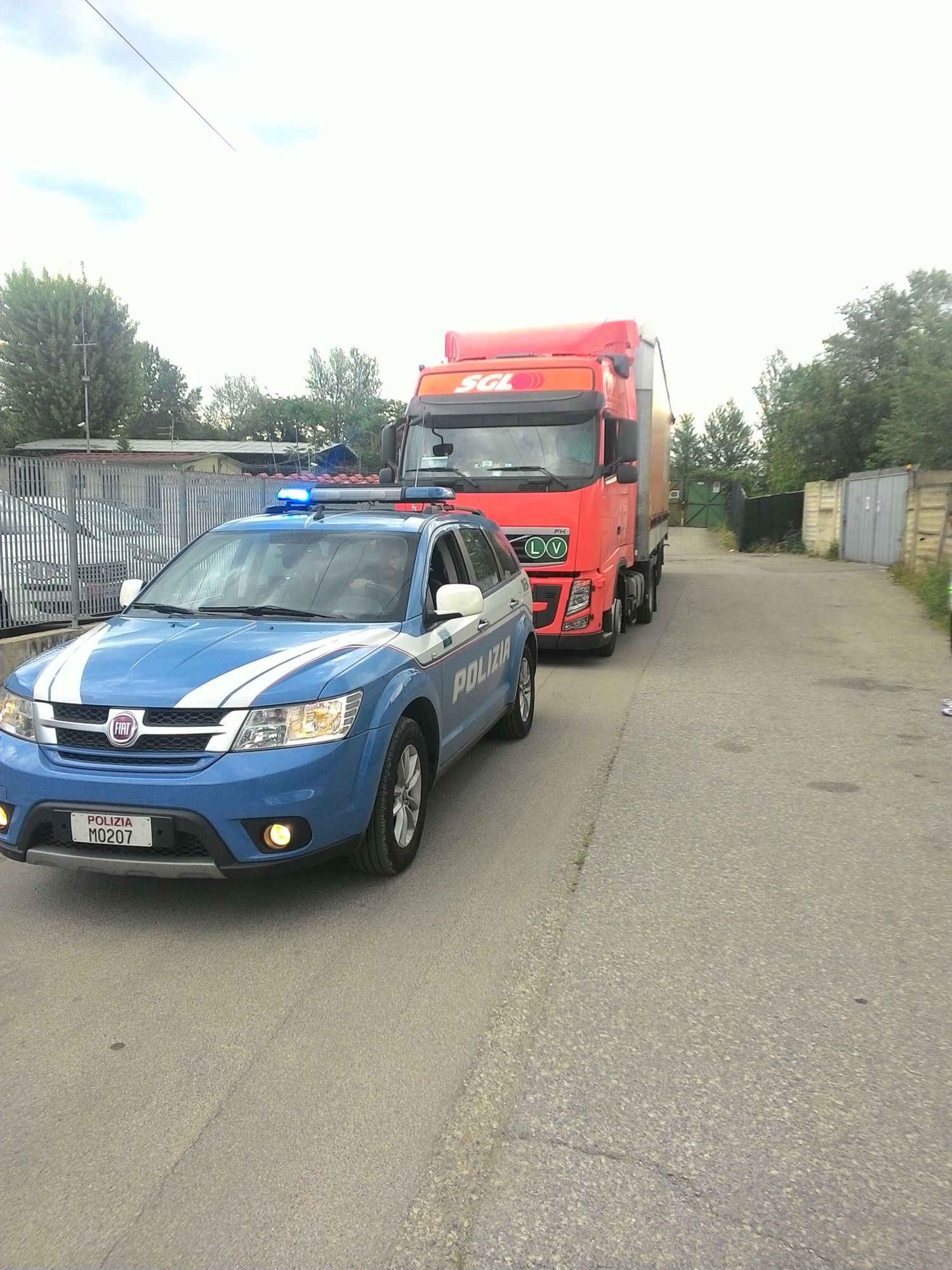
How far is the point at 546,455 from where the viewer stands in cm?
1034

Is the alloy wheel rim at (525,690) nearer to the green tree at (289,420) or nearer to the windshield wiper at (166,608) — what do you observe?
the windshield wiper at (166,608)

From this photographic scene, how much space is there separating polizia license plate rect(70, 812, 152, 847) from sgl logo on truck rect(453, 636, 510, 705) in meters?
2.01

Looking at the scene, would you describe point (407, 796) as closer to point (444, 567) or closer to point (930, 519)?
point (444, 567)

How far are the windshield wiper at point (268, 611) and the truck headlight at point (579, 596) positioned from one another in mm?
5420

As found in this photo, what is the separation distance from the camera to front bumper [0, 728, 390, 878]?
3.91 metres

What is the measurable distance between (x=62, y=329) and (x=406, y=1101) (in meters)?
63.3

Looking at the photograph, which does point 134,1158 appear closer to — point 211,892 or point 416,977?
point 416,977

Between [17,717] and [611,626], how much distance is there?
7673mm

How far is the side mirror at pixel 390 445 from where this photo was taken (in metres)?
11.2

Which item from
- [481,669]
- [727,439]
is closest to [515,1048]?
[481,669]

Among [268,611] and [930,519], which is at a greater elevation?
[930,519]

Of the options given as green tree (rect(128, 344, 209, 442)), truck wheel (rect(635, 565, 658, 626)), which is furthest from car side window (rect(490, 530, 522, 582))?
green tree (rect(128, 344, 209, 442))

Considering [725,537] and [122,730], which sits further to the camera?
[725,537]

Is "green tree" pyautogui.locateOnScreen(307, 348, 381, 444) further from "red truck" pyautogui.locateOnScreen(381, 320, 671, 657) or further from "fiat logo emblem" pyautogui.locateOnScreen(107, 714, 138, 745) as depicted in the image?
"fiat logo emblem" pyautogui.locateOnScreen(107, 714, 138, 745)
